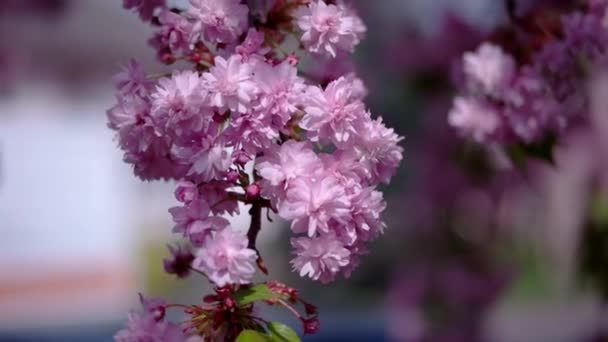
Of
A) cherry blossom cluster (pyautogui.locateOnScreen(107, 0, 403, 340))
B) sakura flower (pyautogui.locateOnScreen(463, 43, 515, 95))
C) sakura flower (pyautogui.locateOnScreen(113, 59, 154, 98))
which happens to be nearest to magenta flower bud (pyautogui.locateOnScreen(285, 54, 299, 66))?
cherry blossom cluster (pyautogui.locateOnScreen(107, 0, 403, 340))

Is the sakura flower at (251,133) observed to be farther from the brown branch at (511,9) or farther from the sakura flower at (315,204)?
the brown branch at (511,9)

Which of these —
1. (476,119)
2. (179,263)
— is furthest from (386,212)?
(179,263)

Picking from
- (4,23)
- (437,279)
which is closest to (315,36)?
(437,279)

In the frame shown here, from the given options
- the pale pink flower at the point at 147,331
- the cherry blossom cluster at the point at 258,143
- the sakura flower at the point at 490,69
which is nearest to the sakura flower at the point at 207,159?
the cherry blossom cluster at the point at 258,143

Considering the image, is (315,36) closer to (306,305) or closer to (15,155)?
(306,305)

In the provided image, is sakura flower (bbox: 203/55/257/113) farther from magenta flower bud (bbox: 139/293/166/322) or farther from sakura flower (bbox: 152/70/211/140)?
magenta flower bud (bbox: 139/293/166/322)

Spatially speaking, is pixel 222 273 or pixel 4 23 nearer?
pixel 222 273
